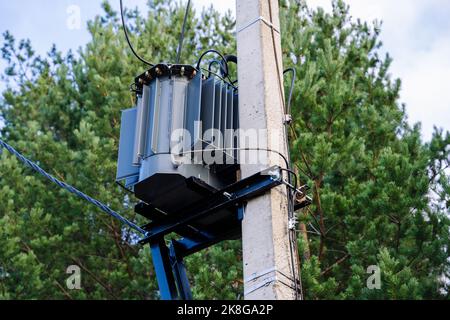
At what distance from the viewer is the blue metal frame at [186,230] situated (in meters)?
3.33

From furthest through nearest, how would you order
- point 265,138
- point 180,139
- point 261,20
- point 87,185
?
point 87,185
point 261,20
point 180,139
point 265,138

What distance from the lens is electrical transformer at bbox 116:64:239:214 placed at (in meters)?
3.59

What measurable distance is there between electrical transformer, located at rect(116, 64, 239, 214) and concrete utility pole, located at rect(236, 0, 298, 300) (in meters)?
0.22

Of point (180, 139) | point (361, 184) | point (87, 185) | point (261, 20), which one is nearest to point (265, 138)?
point (180, 139)

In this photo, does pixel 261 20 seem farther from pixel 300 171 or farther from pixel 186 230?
pixel 300 171

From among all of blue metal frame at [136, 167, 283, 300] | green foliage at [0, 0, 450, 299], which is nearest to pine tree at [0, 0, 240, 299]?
green foliage at [0, 0, 450, 299]

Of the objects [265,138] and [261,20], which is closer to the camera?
[265,138]

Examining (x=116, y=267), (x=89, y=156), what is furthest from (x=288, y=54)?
(x=116, y=267)

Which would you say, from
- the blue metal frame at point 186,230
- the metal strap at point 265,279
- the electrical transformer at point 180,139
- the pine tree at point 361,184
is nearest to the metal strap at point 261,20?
the electrical transformer at point 180,139

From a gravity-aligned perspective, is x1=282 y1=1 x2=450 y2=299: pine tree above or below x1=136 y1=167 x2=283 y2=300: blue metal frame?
above

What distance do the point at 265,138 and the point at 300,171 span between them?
4411 mm

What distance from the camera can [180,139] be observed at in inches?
143

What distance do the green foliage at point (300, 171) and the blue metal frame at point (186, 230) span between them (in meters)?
2.86

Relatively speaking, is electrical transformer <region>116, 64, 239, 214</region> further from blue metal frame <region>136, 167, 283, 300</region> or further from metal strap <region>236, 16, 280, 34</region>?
metal strap <region>236, 16, 280, 34</region>
